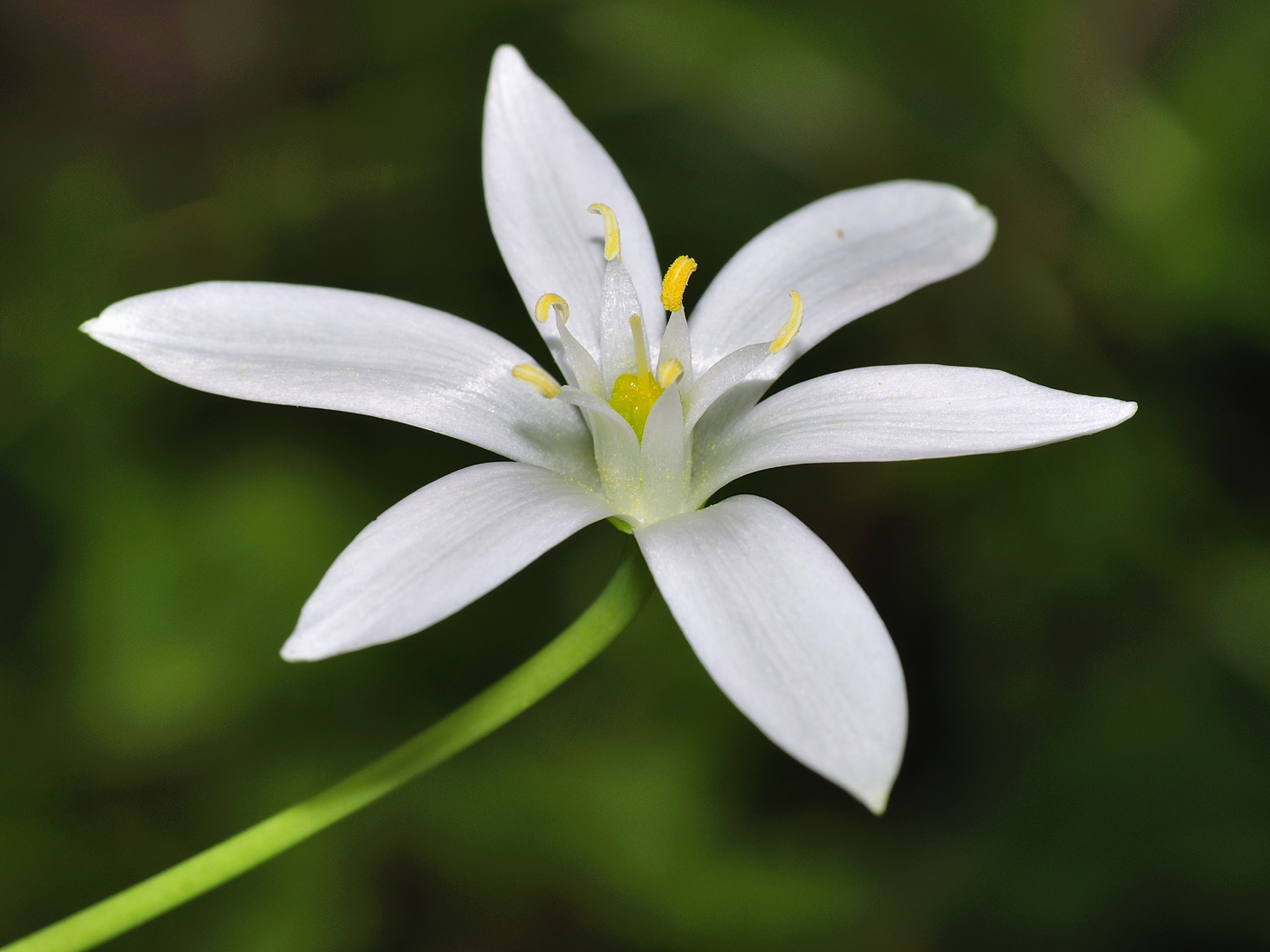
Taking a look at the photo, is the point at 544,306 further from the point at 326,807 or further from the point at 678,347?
the point at 326,807

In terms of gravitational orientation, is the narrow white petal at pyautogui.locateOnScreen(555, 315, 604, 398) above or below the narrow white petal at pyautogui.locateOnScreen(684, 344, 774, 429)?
above

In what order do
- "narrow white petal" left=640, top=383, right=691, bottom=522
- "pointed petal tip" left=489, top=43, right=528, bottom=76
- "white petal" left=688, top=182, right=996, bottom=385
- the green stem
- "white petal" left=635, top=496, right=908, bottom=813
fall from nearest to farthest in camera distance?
"white petal" left=635, top=496, right=908, bottom=813 < the green stem < "narrow white petal" left=640, top=383, right=691, bottom=522 < "white petal" left=688, top=182, right=996, bottom=385 < "pointed petal tip" left=489, top=43, right=528, bottom=76

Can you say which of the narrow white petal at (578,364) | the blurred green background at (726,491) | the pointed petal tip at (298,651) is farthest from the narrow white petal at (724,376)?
the blurred green background at (726,491)

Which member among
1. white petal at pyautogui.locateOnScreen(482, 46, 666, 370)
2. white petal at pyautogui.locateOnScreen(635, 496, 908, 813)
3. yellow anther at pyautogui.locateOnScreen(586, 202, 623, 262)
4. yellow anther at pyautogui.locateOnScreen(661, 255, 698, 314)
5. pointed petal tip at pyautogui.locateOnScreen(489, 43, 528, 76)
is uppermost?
pointed petal tip at pyautogui.locateOnScreen(489, 43, 528, 76)

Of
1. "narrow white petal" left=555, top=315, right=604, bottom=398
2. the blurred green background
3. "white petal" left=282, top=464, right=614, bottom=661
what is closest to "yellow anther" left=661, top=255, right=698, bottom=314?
"narrow white petal" left=555, top=315, right=604, bottom=398

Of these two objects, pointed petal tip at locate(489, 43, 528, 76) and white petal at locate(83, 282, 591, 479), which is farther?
pointed petal tip at locate(489, 43, 528, 76)

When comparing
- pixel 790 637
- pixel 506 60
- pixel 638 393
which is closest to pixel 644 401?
pixel 638 393

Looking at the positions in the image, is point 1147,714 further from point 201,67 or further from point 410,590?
point 201,67

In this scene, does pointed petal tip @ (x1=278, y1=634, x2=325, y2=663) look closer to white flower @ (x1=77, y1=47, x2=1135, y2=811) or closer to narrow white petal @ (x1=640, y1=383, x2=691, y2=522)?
white flower @ (x1=77, y1=47, x2=1135, y2=811)
